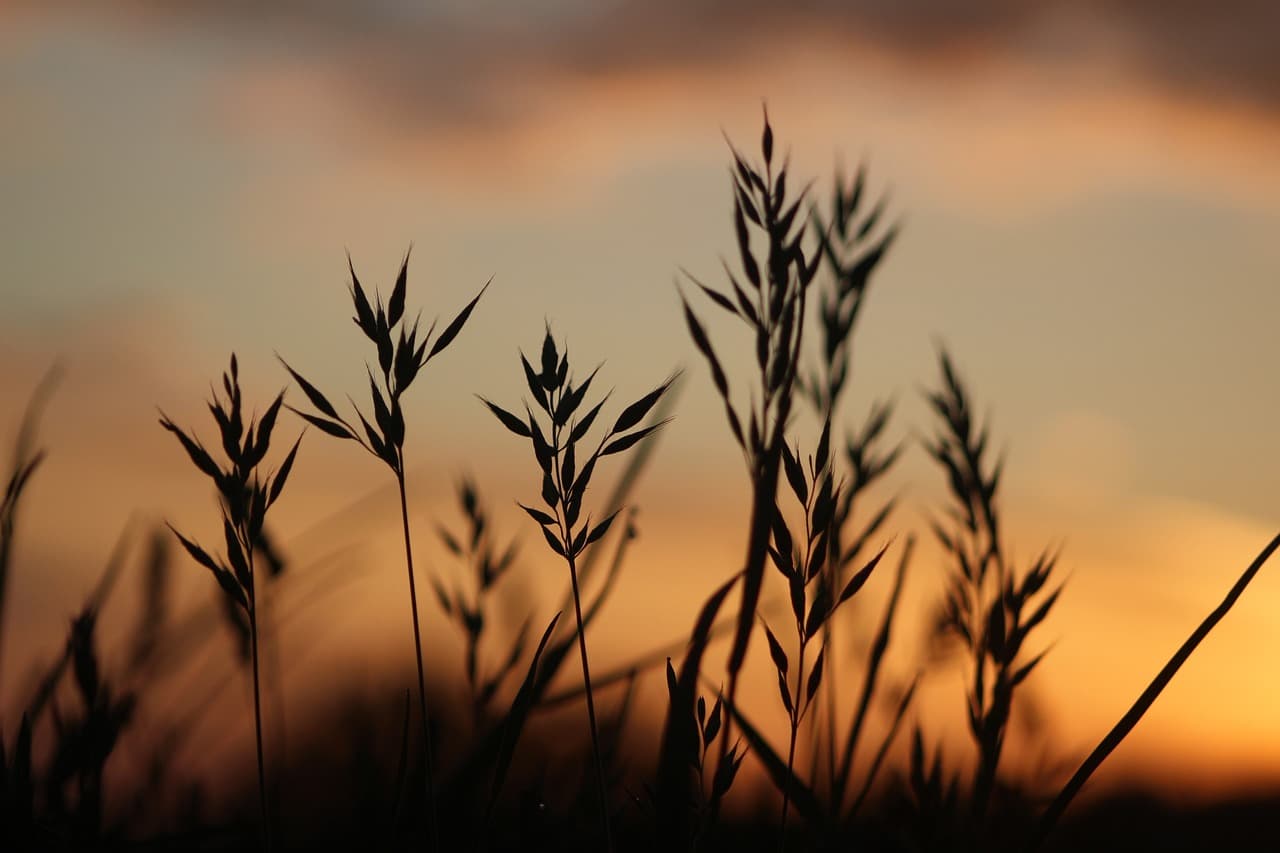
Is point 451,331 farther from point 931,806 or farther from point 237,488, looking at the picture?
point 931,806

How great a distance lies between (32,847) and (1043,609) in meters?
1.26

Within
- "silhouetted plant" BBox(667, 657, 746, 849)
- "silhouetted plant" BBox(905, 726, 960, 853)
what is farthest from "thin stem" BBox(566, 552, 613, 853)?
"silhouetted plant" BBox(905, 726, 960, 853)

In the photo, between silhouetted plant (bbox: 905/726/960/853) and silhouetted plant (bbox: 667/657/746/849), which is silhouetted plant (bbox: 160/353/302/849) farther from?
silhouetted plant (bbox: 905/726/960/853)

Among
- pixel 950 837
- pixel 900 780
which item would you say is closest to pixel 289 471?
pixel 950 837

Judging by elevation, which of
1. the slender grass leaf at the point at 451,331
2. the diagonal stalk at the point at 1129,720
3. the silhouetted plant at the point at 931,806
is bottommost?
the silhouetted plant at the point at 931,806

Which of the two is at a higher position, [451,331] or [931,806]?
[451,331]

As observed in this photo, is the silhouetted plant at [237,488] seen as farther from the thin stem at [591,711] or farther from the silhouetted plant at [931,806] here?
the silhouetted plant at [931,806]

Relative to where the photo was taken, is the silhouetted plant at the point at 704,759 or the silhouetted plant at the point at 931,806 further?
the silhouetted plant at the point at 931,806

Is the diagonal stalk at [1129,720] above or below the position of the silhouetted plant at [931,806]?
above

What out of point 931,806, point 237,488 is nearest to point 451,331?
point 237,488

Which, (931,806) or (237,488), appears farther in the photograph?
(931,806)

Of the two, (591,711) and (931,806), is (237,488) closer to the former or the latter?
(591,711)

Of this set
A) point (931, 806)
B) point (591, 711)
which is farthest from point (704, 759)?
point (931, 806)

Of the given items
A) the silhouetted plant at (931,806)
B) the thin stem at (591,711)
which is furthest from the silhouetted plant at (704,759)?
the silhouetted plant at (931,806)
